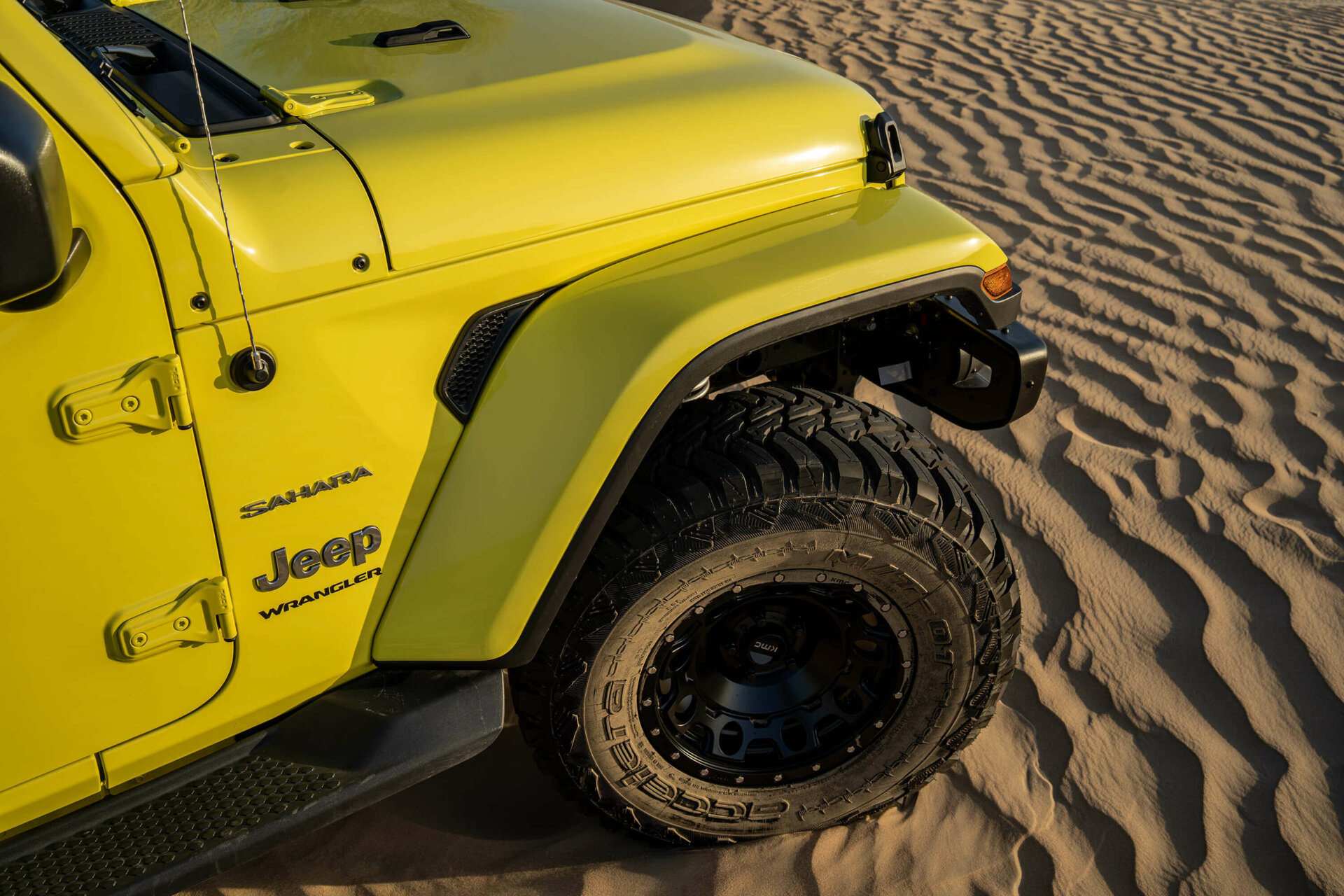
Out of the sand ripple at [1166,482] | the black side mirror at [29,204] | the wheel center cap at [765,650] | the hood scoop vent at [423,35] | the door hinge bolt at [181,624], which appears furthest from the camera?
the sand ripple at [1166,482]

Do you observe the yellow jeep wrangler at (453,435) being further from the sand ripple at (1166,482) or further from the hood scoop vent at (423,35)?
the sand ripple at (1166,482)

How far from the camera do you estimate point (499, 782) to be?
88.4 inches

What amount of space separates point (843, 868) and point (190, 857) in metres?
1.27

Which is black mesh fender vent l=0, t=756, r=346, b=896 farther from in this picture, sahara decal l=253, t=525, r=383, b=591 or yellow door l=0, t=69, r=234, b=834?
sahara decal l=253, t=525, r=383, b=591

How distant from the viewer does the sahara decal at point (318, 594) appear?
150 centimetres

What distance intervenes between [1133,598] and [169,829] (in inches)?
94.3

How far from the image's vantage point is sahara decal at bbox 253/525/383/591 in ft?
4.83

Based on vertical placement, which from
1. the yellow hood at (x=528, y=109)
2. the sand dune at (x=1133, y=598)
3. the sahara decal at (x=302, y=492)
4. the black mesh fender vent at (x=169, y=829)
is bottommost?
the sand dune at (x=1133, y=598)

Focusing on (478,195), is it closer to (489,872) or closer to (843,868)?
(489,872)

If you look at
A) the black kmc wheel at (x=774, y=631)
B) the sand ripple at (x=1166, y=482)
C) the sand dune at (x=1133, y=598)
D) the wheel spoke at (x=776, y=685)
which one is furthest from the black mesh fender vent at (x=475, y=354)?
the sand ripple at (x=1166, y=482)

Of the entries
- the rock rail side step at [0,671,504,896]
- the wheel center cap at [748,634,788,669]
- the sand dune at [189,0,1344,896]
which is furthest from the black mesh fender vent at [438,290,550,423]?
the sand dune at [189,0,1344,896]

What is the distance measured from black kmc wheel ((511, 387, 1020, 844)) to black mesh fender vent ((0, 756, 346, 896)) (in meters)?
0.44

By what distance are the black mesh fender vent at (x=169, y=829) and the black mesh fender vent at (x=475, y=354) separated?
0.66m

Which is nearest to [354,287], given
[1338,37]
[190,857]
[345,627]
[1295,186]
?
[345,627]
